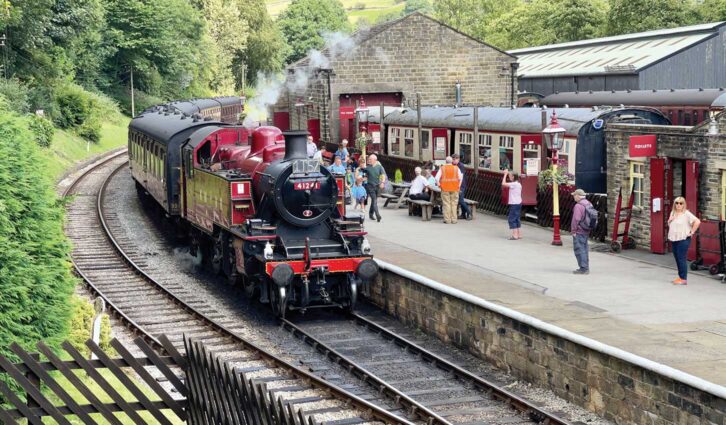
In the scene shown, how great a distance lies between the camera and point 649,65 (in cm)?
4100

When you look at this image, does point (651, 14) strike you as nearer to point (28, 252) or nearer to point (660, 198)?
point (660, 198)

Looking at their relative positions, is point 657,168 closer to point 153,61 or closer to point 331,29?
point 153,61

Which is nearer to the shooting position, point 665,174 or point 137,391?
point 137,391

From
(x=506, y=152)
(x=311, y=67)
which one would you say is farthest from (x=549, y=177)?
(x=311, y=67)

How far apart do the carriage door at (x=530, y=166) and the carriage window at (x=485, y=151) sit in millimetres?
2265

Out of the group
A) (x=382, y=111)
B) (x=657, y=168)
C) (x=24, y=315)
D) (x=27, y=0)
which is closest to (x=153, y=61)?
(x=27, y=0)

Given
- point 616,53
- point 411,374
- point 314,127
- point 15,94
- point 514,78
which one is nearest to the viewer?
point 411,374

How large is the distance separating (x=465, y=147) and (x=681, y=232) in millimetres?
14950

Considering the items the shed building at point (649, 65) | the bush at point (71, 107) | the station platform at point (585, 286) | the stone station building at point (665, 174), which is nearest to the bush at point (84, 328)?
the station platform at point (585, 286)

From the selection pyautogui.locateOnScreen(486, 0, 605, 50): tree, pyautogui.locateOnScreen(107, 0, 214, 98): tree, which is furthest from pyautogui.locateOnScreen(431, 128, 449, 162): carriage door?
pyautogui.locateOnScreen(486, 0, 605, 50): tree

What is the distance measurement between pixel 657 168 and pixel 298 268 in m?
7.72

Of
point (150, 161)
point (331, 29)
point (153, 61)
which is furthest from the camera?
point (331, 29)

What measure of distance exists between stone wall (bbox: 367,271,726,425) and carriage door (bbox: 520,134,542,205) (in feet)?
23.8

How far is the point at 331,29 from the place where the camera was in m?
115
